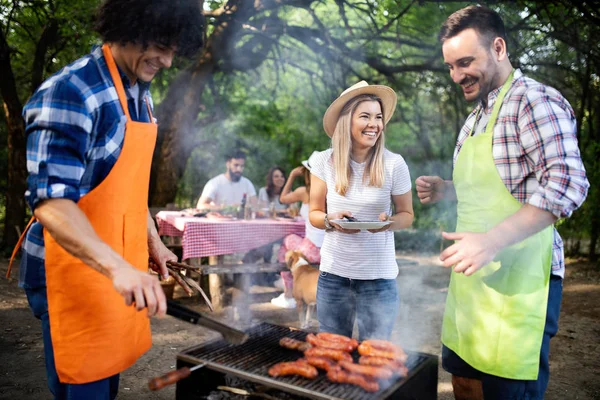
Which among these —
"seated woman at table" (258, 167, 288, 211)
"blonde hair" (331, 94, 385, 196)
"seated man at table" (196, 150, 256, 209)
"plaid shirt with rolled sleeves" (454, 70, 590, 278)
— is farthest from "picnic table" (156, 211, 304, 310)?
"plaid shirt with rolled sleeves" (454, 70, 590, 278)

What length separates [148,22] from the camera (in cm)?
181

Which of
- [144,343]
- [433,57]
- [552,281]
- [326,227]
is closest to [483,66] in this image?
[552,281]

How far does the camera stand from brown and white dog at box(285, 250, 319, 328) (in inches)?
210

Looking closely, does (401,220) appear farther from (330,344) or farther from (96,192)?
(96,192)

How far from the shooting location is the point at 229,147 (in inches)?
609

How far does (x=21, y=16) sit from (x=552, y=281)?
10.4 m

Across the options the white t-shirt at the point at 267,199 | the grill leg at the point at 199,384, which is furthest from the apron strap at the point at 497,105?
the white t-shirt at the point at 267,199

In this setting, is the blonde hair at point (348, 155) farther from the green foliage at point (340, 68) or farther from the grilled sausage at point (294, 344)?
the green foliage at point (340, 68)

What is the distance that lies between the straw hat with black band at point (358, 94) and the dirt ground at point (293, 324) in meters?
2.32

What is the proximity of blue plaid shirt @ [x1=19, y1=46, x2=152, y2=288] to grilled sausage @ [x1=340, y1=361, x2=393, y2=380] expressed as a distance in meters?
1.36

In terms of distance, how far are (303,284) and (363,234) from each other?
2446 millimetres

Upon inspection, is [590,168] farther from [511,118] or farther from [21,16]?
[21,16]

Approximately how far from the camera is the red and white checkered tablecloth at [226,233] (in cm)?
613

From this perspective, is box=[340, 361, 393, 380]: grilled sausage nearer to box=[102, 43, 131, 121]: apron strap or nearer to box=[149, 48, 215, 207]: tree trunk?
box=[102, 43, 131, 121]: apron strap
